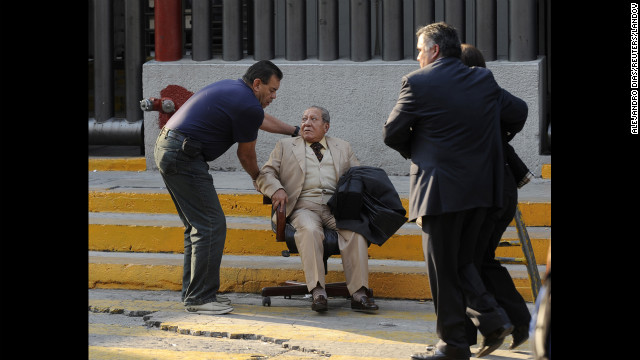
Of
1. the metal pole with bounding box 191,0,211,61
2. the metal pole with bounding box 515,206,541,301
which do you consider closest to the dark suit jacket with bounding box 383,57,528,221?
the metal pole with bounding box 515,206,541,301

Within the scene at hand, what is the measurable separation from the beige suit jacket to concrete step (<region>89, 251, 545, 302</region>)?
Answer: 700 mm

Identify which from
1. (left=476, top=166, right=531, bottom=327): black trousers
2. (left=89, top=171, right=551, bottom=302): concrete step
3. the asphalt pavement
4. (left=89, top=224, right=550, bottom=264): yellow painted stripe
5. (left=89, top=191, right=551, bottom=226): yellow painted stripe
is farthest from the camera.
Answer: (left=89, top=191, right=551, bottom=226): yellow painted stripe

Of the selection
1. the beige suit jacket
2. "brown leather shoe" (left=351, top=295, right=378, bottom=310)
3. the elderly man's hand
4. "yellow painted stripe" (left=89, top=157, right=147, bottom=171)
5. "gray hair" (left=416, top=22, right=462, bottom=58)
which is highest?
"gray hair" (left=416, top=22, right=462, bottom=58)

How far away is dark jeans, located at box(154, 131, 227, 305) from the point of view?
6.32 metres

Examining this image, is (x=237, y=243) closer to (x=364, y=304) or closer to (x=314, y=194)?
(x=314, y=194)

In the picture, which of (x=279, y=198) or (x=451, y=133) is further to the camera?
(x=279, y=198)

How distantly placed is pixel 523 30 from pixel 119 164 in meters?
4.48

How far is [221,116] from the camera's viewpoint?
20.8ft

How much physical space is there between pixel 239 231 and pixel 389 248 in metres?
1.21

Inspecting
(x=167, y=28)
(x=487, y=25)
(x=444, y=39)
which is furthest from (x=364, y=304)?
(x=167, y=28)

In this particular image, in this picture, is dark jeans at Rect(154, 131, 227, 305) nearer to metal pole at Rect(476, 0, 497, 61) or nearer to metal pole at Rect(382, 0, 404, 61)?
metal pole at Rect(382, 0, 404, 61)
